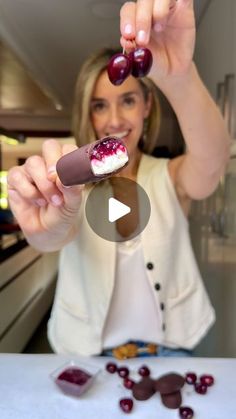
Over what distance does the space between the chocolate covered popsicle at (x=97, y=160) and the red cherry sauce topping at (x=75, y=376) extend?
27cm

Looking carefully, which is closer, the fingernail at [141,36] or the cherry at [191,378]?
the fingernail at [141,36]

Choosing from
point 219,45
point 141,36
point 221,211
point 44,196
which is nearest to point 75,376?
point 44,196

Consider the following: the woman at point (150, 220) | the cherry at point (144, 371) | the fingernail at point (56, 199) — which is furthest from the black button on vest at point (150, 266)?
the fingernail at point (56, 199)

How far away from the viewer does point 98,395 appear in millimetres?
398

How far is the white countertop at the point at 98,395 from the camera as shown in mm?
365

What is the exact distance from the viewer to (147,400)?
0.39 metres

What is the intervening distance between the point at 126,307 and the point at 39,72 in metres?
1.27

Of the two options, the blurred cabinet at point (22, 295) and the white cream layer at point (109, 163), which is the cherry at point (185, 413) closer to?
the white cream layer at point (109, 163)

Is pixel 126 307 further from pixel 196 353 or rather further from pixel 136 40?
pixel 136 40

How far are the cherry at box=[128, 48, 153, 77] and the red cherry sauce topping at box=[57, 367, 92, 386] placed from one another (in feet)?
1.00

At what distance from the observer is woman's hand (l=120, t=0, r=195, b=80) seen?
0.25m

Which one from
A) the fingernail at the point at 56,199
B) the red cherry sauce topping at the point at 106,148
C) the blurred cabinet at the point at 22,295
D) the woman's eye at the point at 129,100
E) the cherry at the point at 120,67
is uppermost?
the cherry at the point at 120,67

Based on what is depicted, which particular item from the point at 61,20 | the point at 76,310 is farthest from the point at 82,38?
the point at 76,310

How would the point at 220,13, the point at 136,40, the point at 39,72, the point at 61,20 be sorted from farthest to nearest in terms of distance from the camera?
the point at 39,72, the point at 61,20, the point at 220,13, the point at 136,40
